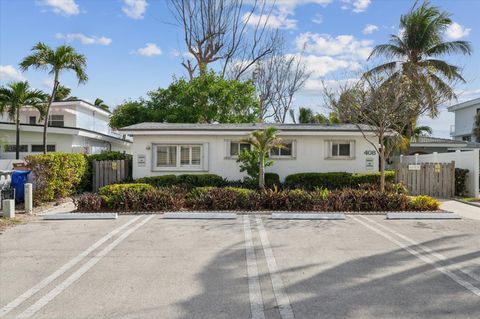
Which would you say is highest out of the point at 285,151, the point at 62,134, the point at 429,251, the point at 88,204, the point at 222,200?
the point at 62,134

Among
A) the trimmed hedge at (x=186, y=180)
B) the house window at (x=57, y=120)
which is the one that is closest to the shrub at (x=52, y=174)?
the trimmed hedge at (x=186, y=180)

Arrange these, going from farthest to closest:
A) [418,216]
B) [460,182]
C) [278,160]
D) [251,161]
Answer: [278,160], [460,182], [251,161], [418,216]

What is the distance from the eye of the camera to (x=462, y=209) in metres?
13.8

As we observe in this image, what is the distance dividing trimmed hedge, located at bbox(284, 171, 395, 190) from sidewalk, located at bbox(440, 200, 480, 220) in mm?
3073

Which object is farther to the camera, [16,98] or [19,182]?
[16,98]

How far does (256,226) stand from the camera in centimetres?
1023

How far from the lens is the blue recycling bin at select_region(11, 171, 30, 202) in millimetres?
13656

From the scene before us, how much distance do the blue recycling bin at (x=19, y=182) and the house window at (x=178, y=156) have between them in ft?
21.2

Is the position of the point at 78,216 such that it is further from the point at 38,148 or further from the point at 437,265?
the point at 38,148

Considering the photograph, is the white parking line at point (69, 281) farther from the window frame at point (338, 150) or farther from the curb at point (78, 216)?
the window frame at point (338, 150)

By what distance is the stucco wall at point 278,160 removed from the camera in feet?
63.1

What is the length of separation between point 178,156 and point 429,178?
11.1 metres

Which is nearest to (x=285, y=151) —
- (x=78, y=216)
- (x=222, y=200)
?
(x=222, y=200)

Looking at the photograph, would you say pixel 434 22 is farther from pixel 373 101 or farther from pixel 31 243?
pixel 31 243
